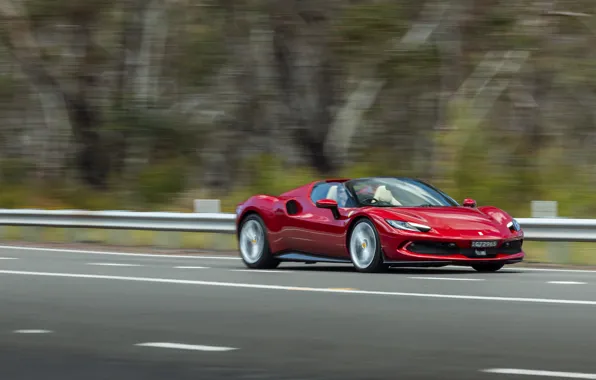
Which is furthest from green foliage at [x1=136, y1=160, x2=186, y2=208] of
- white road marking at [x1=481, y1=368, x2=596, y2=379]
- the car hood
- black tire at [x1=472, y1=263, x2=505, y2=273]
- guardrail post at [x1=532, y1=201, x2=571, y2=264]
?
white road marking at [x1=481, y1=368, x2=596, y2=379]

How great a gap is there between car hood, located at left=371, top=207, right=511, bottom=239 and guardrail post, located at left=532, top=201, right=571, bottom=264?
9.24 ft

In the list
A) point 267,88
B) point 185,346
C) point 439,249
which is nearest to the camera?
point 185,346

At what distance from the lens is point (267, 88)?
32.2 metres

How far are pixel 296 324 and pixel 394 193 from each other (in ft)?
20.9

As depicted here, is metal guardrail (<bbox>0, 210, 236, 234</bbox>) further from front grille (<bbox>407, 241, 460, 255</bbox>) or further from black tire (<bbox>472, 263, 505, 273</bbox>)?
front grille (<bbox>407, 241, 460, 255</bbox>)

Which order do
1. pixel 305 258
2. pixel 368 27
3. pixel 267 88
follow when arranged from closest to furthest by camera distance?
pixel 305 258 → pixel 368 27 → pixel 267 88

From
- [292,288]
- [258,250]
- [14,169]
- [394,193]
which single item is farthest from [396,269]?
[14,169]

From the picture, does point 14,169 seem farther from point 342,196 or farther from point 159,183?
point 342,196

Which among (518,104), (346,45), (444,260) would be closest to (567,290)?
(444,260)

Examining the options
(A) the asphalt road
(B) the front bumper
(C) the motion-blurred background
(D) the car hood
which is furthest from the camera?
(C) the motion-blurred background

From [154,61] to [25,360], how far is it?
26703mm

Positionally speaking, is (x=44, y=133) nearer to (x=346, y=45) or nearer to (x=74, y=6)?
(x=74, y=6)

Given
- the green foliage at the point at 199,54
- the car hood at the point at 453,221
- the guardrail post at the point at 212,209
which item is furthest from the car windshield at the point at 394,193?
the green foliage at the point at 199,54

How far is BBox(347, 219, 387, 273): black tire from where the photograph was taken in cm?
1558
